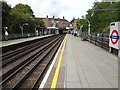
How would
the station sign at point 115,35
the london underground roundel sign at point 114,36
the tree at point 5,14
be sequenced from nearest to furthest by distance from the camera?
the station sign at point 115,35 → the london underground roundel sign at point 114,36 → the tree at point 5,14

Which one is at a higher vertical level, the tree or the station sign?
the tree

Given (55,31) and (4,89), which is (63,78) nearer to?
(4,89)

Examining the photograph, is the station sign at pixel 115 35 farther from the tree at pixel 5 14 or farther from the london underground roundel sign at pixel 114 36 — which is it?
the tree at pixel 5 14

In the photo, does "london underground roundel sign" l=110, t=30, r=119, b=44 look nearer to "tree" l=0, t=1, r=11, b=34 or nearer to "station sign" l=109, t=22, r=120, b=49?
"station sign" l=109, t=22, r=120, b=49

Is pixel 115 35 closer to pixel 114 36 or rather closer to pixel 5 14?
pixel 114 36

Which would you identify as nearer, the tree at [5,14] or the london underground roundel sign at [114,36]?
the london underground roundel sign at [114,36]

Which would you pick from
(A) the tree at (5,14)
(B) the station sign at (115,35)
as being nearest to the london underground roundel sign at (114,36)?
(B) the station sign at (115,35)

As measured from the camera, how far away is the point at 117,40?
16.3 metres

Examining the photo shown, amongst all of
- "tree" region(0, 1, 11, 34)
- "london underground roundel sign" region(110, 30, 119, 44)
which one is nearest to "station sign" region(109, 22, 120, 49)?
"london underground roundel sign" region(110, 30, 119, 44)

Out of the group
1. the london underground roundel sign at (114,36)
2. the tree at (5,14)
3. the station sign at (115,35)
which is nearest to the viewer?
the station sign at (115,35)

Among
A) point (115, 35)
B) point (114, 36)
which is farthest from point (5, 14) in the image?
point (115, 35)

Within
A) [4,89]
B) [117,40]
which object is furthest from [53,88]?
[117,40]

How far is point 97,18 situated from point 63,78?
2027 inches

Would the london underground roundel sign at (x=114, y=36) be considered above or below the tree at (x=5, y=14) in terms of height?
below
